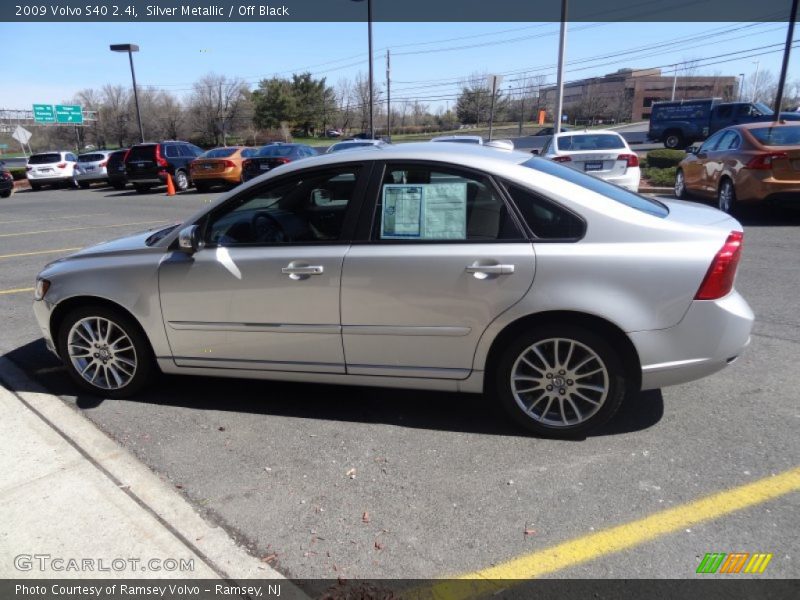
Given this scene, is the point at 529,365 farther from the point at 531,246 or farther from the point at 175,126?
the point at 175,126

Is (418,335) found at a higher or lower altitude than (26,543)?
higher

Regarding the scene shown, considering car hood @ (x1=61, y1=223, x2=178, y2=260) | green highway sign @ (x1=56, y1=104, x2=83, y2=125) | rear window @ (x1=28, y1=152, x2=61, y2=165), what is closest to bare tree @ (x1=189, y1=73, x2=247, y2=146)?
green highway sign @ (x1=56, y1=104, x2=83, y2=125)

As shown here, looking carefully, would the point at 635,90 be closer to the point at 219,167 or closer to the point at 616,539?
the point at 219,167

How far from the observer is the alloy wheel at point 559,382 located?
11.0 feet

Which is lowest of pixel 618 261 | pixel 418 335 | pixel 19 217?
pixel 19 217

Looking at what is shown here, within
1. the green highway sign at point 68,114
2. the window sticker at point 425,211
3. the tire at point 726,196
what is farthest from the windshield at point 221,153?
the green highway sign at point 68,114

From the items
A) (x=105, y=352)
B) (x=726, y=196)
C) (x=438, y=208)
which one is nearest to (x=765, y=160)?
(x=726, y=196)

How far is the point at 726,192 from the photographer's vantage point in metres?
10.1

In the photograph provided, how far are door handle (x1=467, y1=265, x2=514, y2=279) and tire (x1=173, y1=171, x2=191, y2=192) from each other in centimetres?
2110

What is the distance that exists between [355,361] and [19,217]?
15832 mm

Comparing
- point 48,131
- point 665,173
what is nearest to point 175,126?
point 48,131

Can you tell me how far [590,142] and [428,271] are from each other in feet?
32.5

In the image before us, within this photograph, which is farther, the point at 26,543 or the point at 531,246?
the point at 531,246

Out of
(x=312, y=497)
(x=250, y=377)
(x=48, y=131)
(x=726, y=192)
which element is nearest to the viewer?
(x=312, y=497)
